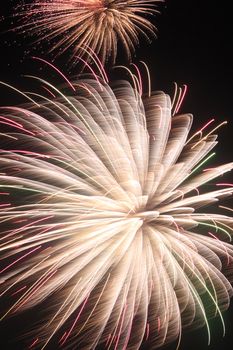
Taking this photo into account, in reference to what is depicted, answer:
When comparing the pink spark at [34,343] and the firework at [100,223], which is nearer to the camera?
the firework at [100,223]

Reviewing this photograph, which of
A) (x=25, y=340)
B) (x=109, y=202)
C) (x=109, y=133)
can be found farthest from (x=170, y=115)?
(x=25, y=340)

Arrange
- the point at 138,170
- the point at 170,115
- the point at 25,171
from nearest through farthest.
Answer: the point at 25,171 < the point at 138,170 < the point at 170,115

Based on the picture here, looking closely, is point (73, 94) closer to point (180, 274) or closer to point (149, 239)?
point (149, 239)

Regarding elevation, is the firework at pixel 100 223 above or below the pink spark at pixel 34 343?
above

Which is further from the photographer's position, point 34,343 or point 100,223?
point 34,343

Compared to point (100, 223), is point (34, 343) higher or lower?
lower

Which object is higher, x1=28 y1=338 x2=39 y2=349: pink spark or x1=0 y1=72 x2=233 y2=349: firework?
x1=0 y1=72 x2=233 y2=349: firework

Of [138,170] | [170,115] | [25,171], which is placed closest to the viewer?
[25,171]

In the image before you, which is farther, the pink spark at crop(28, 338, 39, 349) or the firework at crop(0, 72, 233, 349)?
the pink spark at crop(28, 338, 39, 349)
